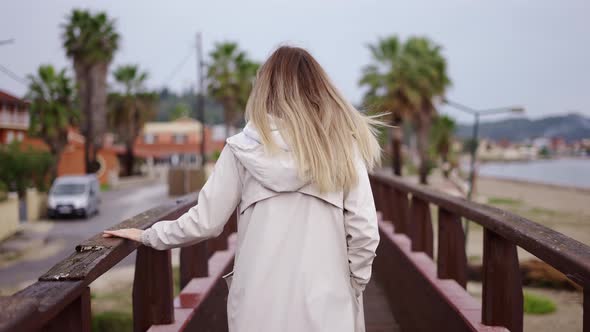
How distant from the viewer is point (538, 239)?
2.27m

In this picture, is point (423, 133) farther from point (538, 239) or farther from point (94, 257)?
point (94, 257)

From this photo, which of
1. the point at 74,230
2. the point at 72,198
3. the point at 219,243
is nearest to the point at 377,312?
the point at 219,243

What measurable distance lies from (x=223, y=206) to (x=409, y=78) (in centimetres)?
3969

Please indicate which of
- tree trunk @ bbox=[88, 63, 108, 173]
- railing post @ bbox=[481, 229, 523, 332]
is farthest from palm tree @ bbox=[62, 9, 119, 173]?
railing post @ bbox=[481, 229, 523, 332]

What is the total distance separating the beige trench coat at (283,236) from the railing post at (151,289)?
903 millimetres

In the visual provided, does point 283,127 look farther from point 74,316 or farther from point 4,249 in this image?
point 4,249

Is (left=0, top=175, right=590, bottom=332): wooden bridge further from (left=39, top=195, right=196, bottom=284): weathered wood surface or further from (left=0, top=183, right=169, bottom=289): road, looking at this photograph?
(left=0, top=183, right=169, bottom=289): road

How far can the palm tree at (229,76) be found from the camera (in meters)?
48.4

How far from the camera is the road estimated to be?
47.8 ft

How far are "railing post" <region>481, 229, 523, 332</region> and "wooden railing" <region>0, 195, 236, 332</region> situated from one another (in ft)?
5.06

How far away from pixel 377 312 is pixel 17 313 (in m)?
4.34

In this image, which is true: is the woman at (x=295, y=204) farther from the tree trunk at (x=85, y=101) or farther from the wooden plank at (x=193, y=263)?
the tree trunk at (x=85, y=101)

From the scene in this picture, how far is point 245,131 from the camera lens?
2232mm

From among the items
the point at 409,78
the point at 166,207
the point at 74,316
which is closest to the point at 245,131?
the point at 74,316
